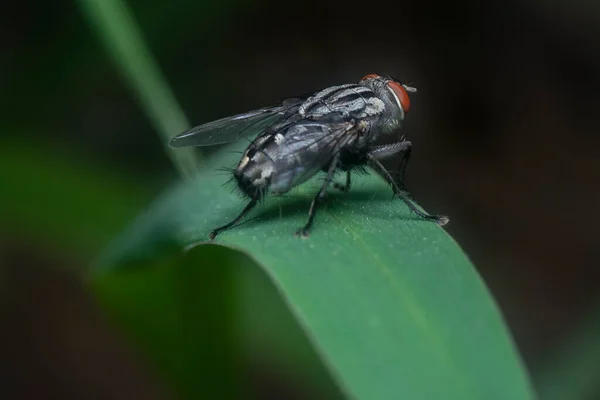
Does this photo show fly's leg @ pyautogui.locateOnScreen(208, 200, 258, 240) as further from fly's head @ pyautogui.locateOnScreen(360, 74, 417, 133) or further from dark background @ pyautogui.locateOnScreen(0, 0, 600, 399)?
dark background @ pyautogui.locateOnScreen(0, 0, 600, 399)

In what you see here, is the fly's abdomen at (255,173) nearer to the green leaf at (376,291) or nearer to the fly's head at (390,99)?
the green leaf at (376,291)

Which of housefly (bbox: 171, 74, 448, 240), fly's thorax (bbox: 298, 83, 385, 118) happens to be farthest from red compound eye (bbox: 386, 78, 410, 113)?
fly's thorax (bbox: 298, 83, 385, 118)

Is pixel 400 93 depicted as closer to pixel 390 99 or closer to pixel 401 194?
pixel 390 99

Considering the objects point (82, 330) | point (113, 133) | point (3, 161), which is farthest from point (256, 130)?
point (113, 133)

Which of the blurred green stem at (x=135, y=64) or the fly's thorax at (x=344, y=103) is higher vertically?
the blurred green stem at (x=135, y=64)

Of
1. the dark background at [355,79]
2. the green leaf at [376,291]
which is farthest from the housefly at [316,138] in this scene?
the dark background at [355,79]
